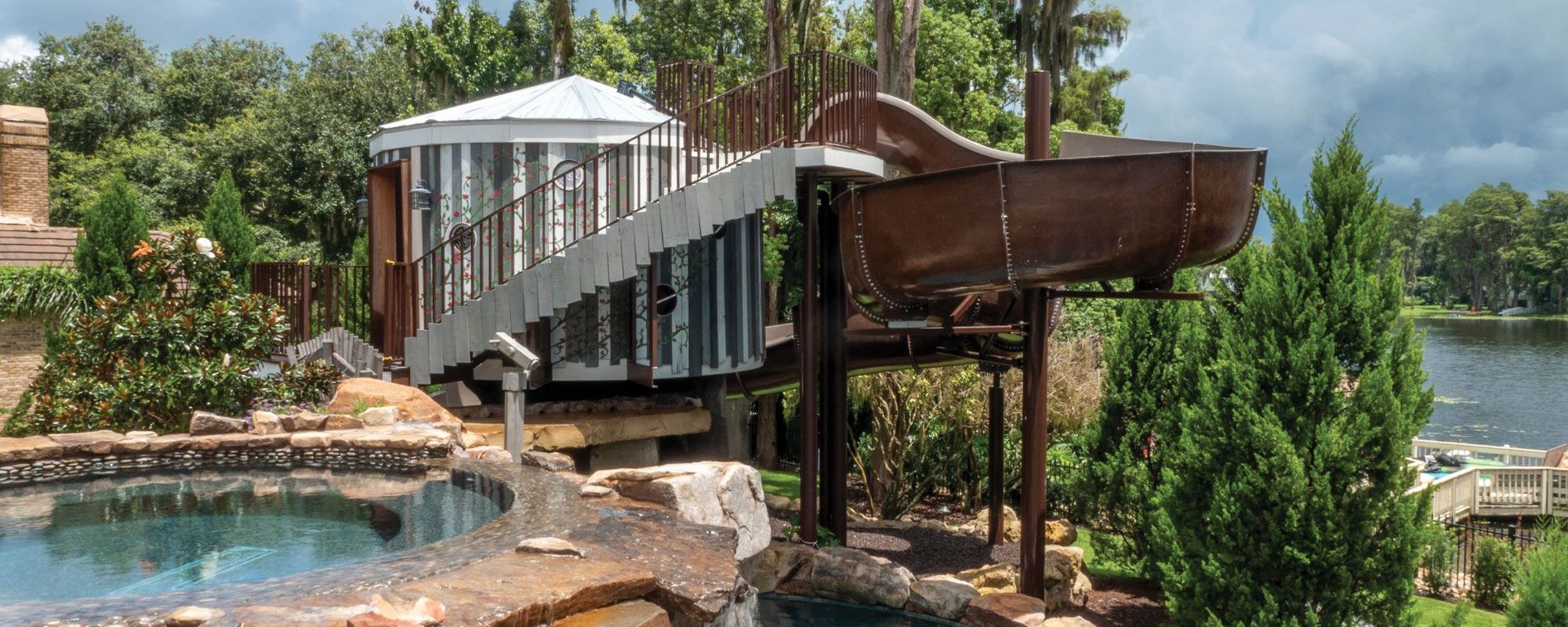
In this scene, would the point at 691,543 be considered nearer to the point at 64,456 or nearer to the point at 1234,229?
the point at 1234,229

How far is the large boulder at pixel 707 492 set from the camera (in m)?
7.74

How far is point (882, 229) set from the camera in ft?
33.7

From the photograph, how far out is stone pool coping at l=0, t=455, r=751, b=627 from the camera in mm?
4668

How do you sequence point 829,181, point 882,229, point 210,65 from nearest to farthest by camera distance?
point 882,229, point 829,181, point 210,65

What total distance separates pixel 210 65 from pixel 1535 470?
38.4 m

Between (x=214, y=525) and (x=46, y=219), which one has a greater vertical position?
(x=46, y=219)

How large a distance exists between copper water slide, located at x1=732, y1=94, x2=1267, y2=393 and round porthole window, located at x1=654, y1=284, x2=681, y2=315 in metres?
3.46

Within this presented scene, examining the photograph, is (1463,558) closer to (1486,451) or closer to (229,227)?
(1486,451)

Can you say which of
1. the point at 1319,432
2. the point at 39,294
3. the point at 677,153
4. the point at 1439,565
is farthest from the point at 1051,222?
the point at 39,294

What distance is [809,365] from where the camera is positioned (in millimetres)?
11750

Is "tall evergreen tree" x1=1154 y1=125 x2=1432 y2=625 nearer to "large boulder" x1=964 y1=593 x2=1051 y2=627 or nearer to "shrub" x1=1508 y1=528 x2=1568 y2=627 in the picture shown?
"shrub" x1=1508 y1=528 x2=1568 y2=627

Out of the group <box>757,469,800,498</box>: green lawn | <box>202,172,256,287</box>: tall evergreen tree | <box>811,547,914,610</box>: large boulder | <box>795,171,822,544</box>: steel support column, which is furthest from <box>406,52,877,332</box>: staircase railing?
<box>202,172,256,287</box>: tall evergreen tree

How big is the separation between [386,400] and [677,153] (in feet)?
11.8

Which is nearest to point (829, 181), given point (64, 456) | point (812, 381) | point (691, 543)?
point (812, 381)
